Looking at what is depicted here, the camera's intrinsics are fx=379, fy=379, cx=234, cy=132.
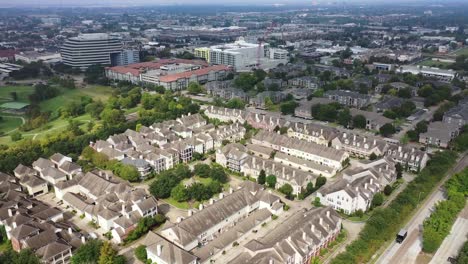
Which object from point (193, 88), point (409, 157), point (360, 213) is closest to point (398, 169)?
point (409, 157)

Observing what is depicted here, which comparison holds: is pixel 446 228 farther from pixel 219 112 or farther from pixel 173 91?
pixel 173 91

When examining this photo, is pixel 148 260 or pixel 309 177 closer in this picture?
pixel 148 260

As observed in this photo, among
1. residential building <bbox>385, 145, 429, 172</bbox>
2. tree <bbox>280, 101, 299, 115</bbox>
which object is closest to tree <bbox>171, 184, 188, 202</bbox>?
residential building <bbox>385, 145, 429, 172</bbox>

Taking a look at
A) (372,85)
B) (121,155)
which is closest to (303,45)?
(372,85)

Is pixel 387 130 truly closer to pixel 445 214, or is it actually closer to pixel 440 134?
pixel 440 134

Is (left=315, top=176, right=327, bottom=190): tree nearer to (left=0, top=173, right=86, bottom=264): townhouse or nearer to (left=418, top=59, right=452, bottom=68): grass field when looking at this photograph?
(left=0, top=173, right=86, bottom=264): townhouse
